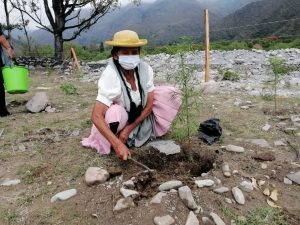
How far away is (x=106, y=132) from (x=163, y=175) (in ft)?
2.03

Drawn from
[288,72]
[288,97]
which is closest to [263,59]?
[288,72]

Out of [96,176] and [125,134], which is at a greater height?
[125,134]

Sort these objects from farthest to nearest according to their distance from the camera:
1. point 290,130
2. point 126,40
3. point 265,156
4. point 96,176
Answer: point 290,130
point 265,156
point 126,40
point 96,176

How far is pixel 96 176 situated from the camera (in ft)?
10.7

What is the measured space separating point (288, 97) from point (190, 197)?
3829 millimetres

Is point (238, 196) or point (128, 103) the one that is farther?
point (128, 103)

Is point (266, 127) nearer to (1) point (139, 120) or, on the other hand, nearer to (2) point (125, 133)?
(1) point (139, 120)

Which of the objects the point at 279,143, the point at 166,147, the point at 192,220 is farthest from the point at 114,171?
the point at 279,143

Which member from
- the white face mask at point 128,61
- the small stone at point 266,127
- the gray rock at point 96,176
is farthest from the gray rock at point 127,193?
the small stone at point 266,127

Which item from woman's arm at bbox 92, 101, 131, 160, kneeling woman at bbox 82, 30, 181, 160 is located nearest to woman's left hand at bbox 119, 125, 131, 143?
kneeling woman at bbox 82, 30, 181, 160

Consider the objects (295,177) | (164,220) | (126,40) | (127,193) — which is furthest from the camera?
(126,40)

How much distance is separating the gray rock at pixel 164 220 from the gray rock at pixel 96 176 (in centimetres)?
67

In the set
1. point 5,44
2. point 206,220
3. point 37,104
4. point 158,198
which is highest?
point 5,44

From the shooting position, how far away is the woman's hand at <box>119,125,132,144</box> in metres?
A: 3.76
